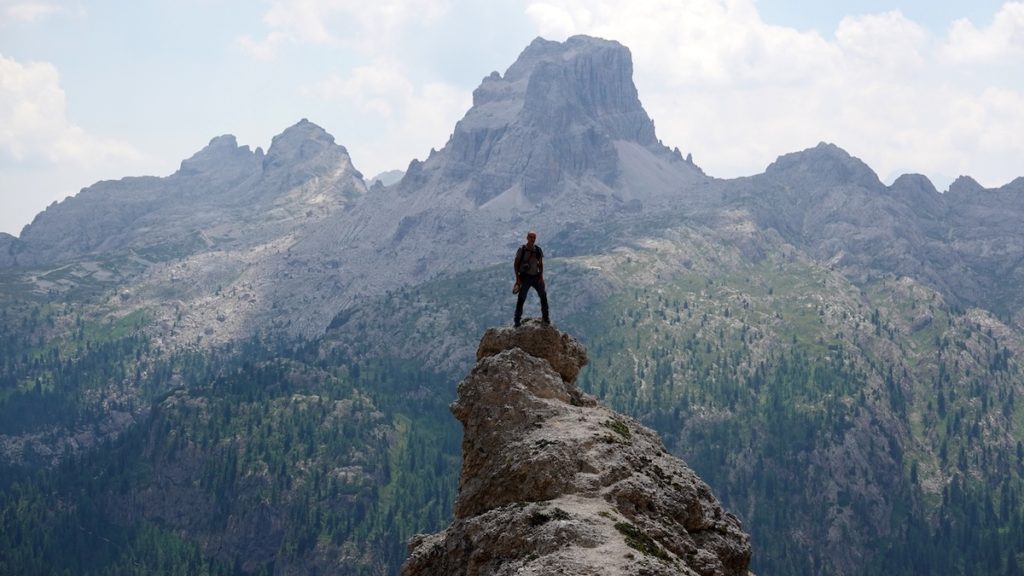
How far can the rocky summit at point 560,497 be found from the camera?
3553 centimetres

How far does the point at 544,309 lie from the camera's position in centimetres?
5528

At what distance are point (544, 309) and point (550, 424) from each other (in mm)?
11394

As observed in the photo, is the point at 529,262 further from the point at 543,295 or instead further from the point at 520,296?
the point at 543,295

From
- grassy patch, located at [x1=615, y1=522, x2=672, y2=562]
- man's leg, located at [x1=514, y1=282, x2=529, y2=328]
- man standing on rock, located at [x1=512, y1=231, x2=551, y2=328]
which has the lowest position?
grassy patch, located at [x1=615, y1=522, x2=672, y2=562]

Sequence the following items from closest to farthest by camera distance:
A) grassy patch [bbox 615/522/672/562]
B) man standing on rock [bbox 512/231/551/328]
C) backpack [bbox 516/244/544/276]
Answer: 1. grassy patch [bbox 615/522/672/562]
2. man standing on rock [bbox 512/231/551/328]
3. backpack [bbox 516/244/544/276]

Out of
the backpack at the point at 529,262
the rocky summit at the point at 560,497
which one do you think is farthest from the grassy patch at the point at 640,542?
the backpack at the point at 529,262

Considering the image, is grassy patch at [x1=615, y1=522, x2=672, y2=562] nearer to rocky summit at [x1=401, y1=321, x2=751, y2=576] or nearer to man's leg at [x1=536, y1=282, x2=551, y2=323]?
rocky summit at [x1=401, y1=321, x2=751, y2=576]

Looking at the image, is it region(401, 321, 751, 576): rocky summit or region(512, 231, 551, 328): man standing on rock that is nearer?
region(401, 321, 751, 576): rocky summit

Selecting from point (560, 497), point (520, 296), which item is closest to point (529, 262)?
point (520, 296)

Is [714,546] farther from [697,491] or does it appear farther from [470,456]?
[470,456]

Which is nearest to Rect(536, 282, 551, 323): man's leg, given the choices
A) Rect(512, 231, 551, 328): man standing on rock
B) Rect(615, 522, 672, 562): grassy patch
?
Rect(512, 231, 551, 328): man standing on rock

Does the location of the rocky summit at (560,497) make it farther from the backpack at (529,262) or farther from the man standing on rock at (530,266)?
the backpack at (529,262)

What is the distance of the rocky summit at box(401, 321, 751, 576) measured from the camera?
35531mm

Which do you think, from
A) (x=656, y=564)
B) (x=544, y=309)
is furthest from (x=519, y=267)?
(x=656, y=564)
